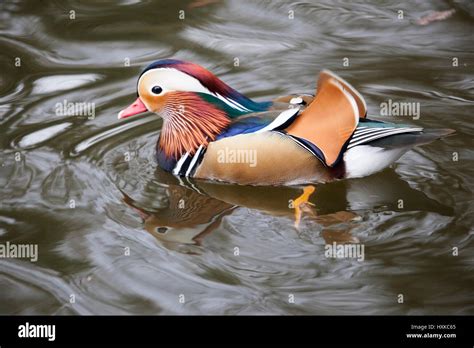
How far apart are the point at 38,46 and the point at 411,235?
4.05 m

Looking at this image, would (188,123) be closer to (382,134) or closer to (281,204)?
(281,204)

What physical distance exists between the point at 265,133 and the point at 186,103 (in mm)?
716

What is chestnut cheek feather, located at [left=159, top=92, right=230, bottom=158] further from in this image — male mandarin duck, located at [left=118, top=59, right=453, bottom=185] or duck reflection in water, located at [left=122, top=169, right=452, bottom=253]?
duck reflection in water, located at [left=122, top=169, right=452, bottom=253]

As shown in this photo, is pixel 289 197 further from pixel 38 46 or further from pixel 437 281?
pixel 38 46

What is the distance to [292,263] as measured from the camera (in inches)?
205

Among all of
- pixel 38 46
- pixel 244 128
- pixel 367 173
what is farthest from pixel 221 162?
pixel 38 46
